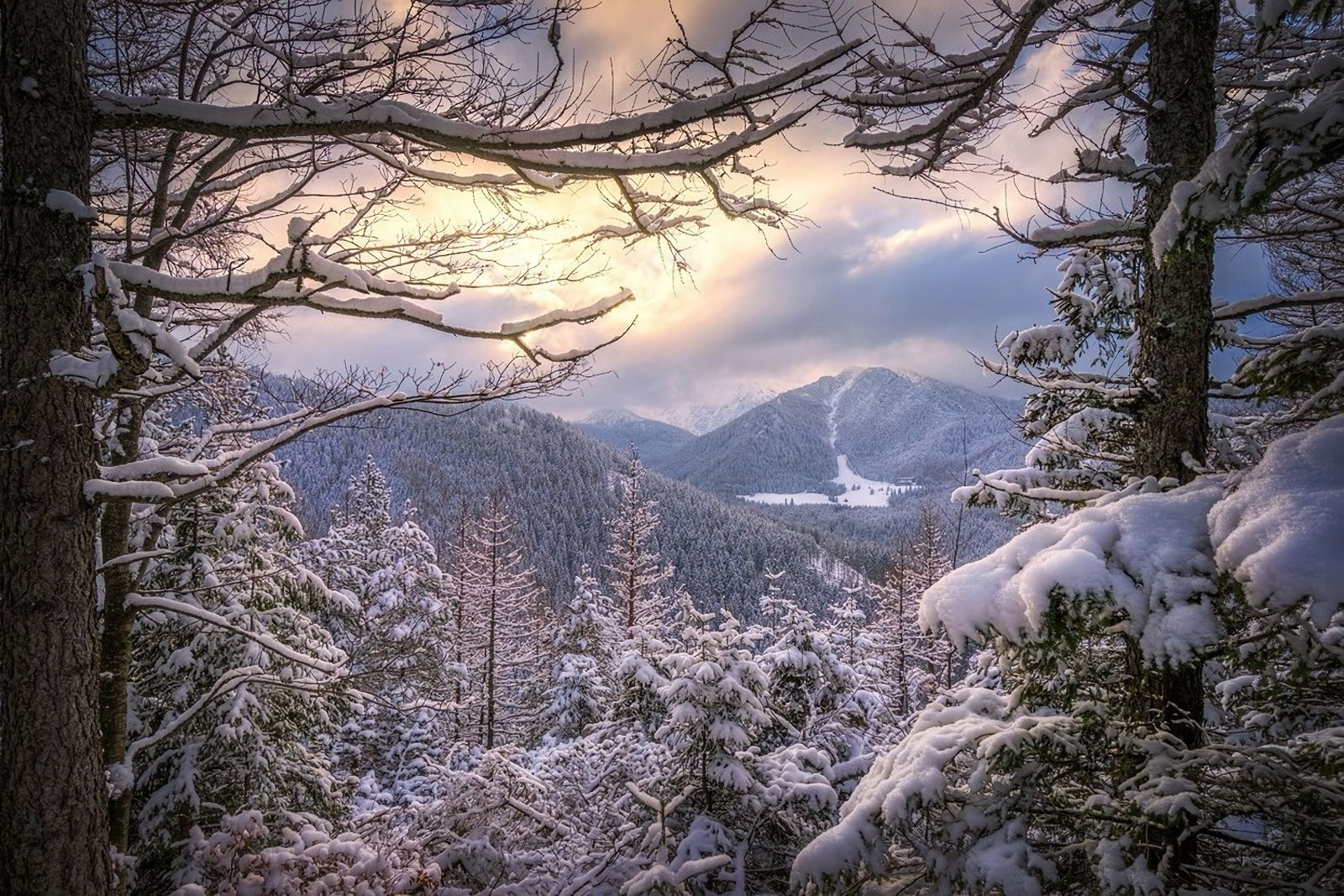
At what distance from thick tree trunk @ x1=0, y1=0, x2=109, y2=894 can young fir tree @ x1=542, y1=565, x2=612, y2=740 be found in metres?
13.3

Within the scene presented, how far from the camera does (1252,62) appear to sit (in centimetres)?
391

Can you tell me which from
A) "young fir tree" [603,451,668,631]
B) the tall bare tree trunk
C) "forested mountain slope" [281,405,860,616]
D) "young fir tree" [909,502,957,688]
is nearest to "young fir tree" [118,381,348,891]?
the tall bare tree trunk

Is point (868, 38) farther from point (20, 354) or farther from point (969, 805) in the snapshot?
point (20, 354)

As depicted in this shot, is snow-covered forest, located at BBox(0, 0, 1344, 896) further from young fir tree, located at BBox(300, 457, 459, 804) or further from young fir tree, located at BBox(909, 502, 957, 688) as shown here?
young fir tree, located at BBox(909, 502, 957, 688)

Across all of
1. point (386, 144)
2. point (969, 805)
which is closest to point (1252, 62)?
point (969, 805)

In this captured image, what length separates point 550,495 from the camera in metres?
104

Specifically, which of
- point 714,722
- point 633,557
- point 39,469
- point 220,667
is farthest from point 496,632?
point 39,469

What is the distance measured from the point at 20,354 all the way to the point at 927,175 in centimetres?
490

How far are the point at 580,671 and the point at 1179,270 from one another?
17.2 m

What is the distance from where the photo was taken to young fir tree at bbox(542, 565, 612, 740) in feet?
55.3

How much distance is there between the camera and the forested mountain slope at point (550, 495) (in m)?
71.8

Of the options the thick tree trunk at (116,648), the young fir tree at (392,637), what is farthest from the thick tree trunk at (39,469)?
the young fir tree at (392,637)

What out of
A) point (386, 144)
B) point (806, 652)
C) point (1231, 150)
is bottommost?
point (806, 652)

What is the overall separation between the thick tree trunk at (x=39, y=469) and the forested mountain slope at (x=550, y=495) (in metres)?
57.2
